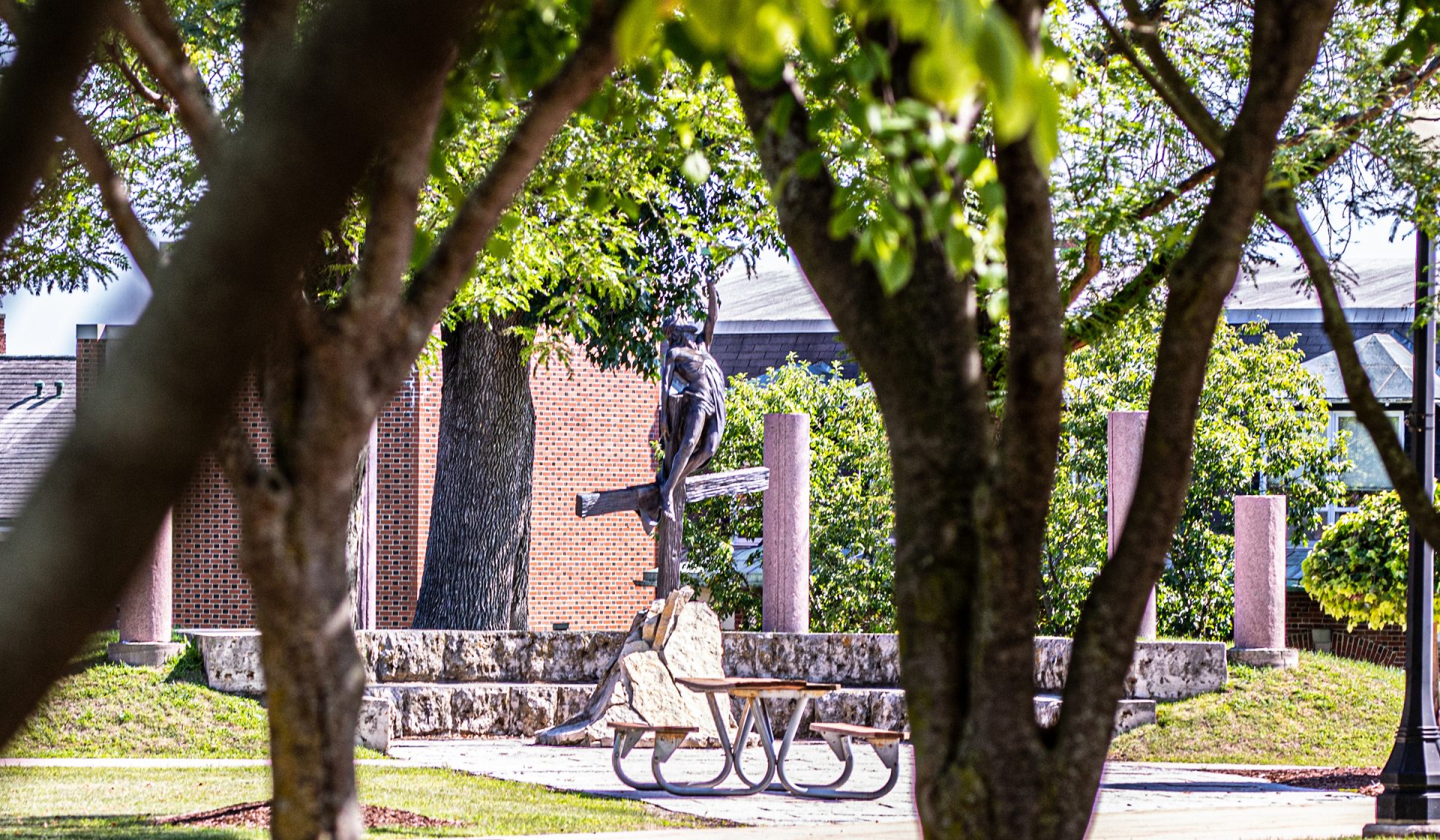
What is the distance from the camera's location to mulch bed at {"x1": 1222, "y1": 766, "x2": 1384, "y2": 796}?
13.4 m

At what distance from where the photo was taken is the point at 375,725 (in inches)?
553

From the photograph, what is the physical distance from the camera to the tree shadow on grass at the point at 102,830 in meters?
9.00

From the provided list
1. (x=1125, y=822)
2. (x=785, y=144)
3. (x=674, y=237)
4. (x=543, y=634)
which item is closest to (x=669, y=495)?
(x=543, y=634)

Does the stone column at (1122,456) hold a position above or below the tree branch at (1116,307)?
below

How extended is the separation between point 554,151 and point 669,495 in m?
6.30

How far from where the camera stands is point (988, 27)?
192 centimetres

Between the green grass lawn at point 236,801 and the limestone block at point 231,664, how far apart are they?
9.16 feet

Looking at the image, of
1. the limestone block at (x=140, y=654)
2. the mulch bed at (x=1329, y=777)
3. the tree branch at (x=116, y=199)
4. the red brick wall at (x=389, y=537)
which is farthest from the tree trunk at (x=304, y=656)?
the red brick wall at (x=389, y=537)

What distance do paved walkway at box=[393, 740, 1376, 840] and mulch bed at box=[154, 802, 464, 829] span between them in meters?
0.97

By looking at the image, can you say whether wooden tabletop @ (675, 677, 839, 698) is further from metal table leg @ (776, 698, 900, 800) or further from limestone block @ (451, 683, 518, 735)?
limestone block @ (451, 683, 518, 735)

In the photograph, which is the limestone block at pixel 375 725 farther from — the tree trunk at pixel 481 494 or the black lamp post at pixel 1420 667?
the black lamp post at pixel 1420 667

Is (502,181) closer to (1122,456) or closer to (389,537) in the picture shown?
(1122,456)

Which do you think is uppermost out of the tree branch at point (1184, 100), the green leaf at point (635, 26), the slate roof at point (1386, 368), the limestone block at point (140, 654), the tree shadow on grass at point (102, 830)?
the slate roof at point (1386, 368)

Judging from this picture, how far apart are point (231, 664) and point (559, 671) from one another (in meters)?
3.64
